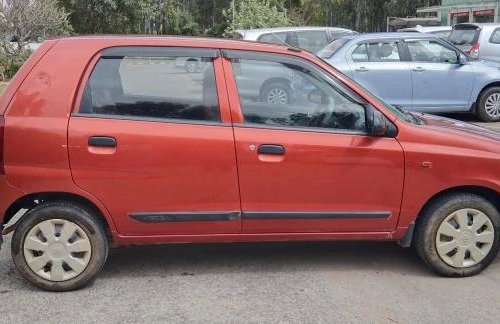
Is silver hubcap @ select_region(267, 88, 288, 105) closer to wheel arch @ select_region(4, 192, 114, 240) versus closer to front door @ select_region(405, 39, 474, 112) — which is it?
wheel arch @ select_region(4, 192, 114, 240)

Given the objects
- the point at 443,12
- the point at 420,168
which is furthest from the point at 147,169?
the point at 443,12

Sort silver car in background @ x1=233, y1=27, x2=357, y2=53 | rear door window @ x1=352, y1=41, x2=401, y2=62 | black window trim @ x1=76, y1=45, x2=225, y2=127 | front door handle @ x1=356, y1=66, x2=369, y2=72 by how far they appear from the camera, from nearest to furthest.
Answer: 1. black window trim @ x1=76, y1=45, x2=225, y2=127
2. front door handle @ x1=356, y1=66, x2=369, y2=72
3. rear door window @ x1=352, y1=41, x2=401, y2=62
4. silver car in background @ x1=233, y1=27, x2=357, y2=53

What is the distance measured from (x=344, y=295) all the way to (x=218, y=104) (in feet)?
5.08

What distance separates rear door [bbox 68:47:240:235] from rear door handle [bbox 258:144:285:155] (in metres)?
0.20

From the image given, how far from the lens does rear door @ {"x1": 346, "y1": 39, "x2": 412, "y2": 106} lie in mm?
11094

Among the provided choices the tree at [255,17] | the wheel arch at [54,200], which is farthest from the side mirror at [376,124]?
the tree at [255,17]

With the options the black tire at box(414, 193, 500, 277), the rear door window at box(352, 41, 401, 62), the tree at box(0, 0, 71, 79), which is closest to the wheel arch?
the black tire at box(414, 193, 500, 277)

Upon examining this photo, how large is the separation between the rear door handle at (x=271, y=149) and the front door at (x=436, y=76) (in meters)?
7.41

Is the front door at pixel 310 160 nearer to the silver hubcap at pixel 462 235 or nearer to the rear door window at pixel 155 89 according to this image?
the rear door window at pixel 155 89

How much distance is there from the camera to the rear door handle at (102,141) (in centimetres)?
418

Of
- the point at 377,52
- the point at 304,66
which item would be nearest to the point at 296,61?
the point at 304,66

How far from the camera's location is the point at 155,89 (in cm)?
436

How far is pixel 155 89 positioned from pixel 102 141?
20.2 inches

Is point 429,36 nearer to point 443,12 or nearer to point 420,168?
point 420,168
